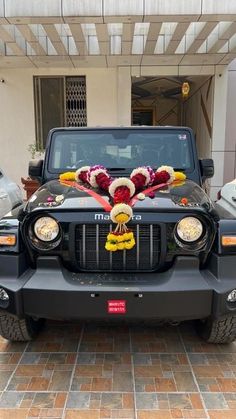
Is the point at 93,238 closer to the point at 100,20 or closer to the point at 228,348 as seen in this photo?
the point at 228,348

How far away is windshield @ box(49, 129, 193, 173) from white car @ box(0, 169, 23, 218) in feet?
7.36

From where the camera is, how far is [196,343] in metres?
3.39

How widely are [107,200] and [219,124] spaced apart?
332 inches

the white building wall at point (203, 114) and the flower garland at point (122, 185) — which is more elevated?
the white building wall at point (203, 114)

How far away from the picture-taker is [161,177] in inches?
140

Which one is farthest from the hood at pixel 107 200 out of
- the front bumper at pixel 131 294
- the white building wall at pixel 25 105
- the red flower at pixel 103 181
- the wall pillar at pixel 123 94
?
the white building wall at pixel 25 105

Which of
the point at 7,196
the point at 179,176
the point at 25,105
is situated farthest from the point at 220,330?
the point at 25,105

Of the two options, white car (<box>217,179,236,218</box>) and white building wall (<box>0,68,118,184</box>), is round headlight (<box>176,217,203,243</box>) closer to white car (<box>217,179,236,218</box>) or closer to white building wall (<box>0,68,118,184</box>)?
white car (<box>217,179,236,218</box>)

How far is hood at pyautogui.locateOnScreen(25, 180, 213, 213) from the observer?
9.50 ft

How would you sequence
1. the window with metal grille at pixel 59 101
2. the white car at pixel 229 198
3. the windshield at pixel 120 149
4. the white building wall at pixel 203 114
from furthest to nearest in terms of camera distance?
the white building wall at pixel 203 114 < the window with metal grille at pixel 59 101 < the white car at pixel 229 198 < the windshield at pixel 120 149

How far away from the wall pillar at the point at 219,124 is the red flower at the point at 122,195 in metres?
8.12

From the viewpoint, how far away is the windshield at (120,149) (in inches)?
158

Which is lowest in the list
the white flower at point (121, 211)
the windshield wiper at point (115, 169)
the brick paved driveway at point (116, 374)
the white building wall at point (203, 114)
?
the brick paved driveway at point (116, 374)

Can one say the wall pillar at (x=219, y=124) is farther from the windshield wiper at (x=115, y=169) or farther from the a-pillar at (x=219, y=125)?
the windshield wiper at (x=115, y=169)
